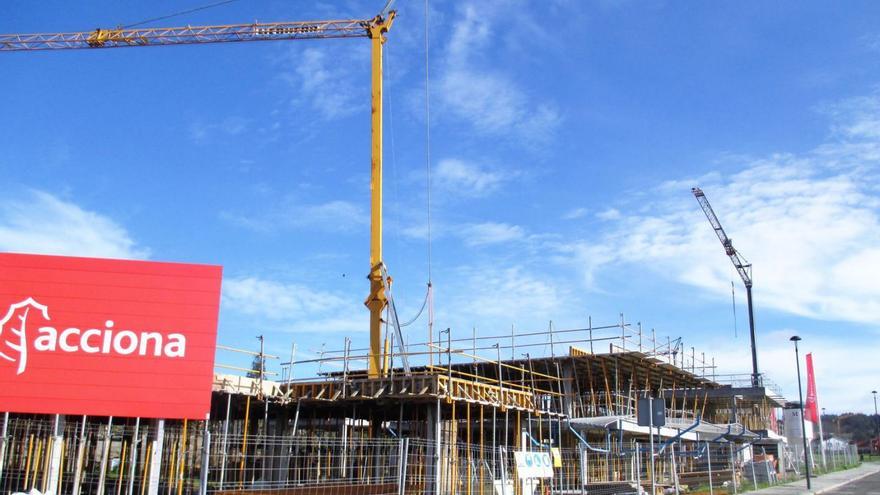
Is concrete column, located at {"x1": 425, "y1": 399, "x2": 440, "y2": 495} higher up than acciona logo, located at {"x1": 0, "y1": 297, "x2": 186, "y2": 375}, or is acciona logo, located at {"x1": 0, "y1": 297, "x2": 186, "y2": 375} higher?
acciona logo, located at {"x1": 0, "y1": 297, "x2": 186, "y2": 375}

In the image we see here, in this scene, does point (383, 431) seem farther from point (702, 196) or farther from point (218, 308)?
point (702, 196)

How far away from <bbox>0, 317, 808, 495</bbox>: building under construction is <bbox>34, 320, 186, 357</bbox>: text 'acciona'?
1.83m

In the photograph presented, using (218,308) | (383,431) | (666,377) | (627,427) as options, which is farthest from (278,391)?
(666,377)

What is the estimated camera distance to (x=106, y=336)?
60.2ft

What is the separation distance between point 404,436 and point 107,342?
14.3 meters

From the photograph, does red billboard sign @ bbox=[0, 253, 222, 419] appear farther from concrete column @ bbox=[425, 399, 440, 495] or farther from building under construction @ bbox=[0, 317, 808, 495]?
concrete column @ bbox=[425, 399, 440, 495]

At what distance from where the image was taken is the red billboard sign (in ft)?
58.7

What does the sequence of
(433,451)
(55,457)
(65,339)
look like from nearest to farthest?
1. (55,457)
2. (65,339)
3. (433,451)

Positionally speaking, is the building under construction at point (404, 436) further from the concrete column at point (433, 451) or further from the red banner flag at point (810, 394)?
the red banner flag at point (810, 394)

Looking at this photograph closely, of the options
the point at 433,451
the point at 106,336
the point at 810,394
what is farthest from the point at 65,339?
the point at 810,394

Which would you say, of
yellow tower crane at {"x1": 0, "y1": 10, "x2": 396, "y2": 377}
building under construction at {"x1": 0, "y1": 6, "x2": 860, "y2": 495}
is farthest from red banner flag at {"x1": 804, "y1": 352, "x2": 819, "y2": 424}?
yellow tower crane at {"x1": 0, "y1": 10, "x2": 396, "y2": 377}

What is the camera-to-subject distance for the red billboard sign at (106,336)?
705 inches

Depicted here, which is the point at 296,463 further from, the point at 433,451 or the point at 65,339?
the point at 65,339

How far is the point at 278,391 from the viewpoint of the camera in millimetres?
26891
